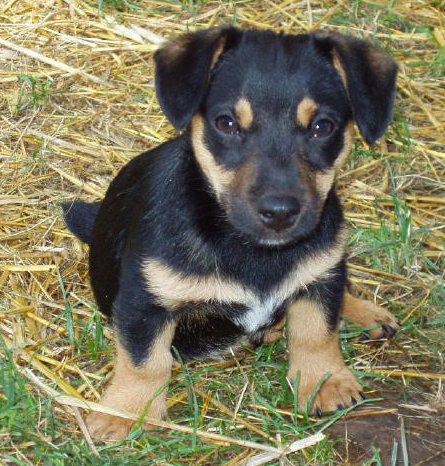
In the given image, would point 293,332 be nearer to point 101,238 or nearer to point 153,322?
point 153,322

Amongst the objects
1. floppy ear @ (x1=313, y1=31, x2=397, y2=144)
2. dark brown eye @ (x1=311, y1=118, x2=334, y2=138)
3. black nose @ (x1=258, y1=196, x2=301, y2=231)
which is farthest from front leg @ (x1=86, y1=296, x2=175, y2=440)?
floppy ear @ (x1=313, y1=31, x2=397, y2=144)

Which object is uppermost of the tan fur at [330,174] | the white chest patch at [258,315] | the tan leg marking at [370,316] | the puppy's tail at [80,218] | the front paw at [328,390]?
the tan fur at [330,174]

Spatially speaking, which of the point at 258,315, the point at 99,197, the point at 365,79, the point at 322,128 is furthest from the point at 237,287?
the point at 99,197

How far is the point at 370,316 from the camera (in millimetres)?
5551

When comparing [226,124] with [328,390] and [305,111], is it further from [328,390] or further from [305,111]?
[328,390]

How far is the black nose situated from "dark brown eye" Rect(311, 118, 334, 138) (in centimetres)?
44

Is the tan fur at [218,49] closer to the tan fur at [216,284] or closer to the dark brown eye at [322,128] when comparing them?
the dark brown eye at [322,128]

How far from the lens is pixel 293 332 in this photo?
4992mm

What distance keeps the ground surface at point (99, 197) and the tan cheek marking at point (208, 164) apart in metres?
1.22

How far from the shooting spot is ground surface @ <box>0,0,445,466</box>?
460cm

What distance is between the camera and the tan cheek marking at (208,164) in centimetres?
428

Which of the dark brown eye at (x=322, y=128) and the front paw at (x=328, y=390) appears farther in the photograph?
the front paw at (x=328, y=390)

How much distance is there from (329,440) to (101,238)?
70.2 inches

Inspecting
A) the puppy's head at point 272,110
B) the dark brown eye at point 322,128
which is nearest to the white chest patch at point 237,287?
the puppy's head at point 272,110
